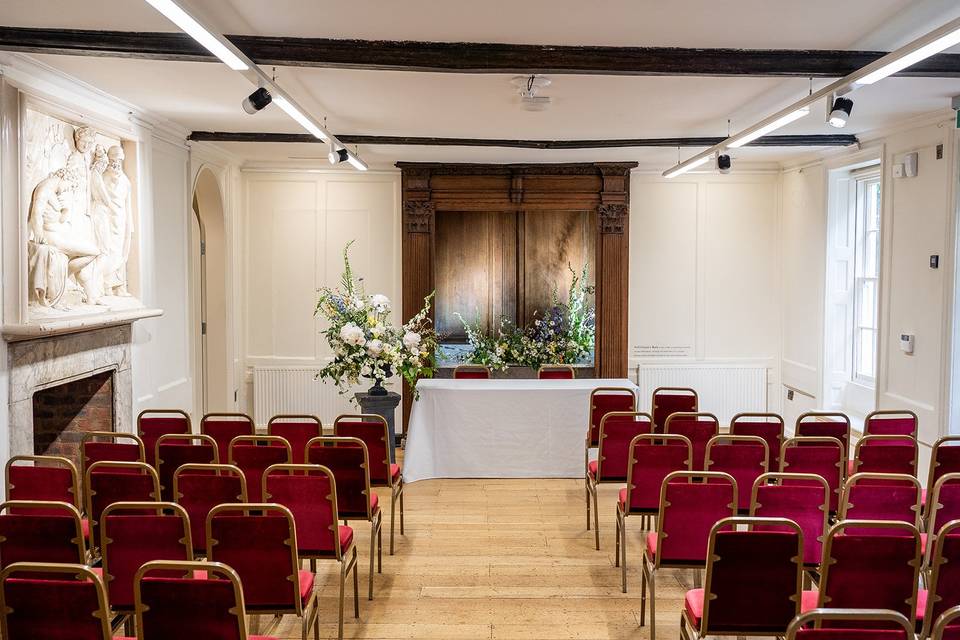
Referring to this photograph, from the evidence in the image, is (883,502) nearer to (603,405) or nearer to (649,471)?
(649,471)

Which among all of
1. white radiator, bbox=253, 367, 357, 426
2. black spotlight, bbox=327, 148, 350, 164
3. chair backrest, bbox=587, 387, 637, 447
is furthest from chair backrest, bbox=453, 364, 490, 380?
black spotlight, bbox=327, 148, 350, 164

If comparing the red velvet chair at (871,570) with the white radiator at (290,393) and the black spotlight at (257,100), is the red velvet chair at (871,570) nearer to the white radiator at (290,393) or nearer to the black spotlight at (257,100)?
the black spotlight at (257,100)

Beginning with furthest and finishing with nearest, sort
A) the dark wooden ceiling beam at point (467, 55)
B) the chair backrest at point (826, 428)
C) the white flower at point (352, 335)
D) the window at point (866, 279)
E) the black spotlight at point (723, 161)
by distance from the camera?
1. the window at point (866, 279)
2. the black spotlight at point (723, 161)
3. the white flower at point (352, 335)
4. the chair backrest at point (826, 428)
5. the dark wooden ceiling beam at point (467, 55)

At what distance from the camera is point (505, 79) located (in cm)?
553

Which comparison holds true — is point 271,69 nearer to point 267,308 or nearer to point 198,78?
point 198,78

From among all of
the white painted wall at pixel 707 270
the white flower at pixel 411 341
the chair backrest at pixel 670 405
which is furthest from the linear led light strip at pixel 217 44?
the white painted wall at pixel 707 270

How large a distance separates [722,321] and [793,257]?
1217 millimetres

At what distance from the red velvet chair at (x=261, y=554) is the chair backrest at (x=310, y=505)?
616 millimetres

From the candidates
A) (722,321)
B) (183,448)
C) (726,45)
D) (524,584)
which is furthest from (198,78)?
(722,321)

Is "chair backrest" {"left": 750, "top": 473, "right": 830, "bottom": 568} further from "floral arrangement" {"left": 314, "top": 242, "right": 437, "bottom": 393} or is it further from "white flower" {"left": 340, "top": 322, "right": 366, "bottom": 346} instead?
"white flower" {"left": 340, "top": 322, "right": 366, "bottom": 346}

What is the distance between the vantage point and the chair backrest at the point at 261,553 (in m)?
3.22

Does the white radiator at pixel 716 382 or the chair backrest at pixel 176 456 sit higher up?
the chair backrest at pixel 176 456

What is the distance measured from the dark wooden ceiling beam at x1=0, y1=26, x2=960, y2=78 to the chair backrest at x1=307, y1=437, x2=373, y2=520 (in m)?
2.33

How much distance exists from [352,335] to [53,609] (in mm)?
4461
